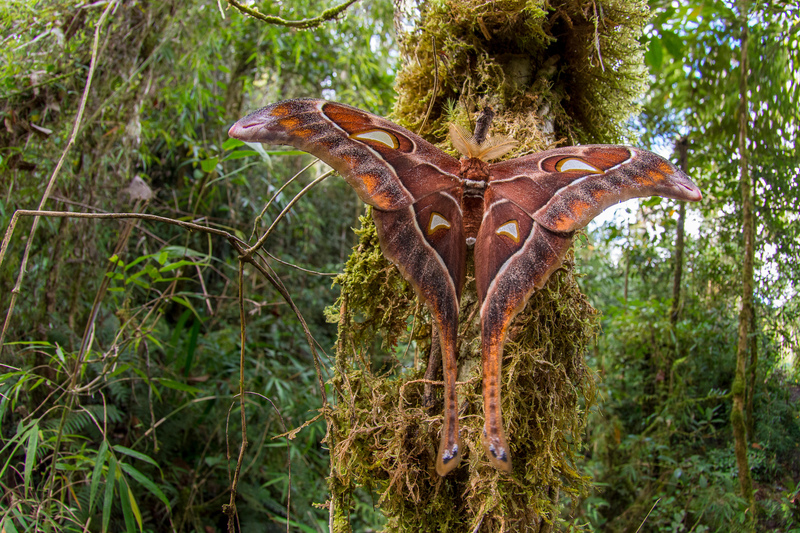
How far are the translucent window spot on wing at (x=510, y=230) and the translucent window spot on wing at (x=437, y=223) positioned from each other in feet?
0.40

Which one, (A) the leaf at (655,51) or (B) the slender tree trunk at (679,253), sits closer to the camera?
(A) the leaf at (655,51)

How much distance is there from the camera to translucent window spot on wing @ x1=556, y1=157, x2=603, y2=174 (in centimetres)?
107

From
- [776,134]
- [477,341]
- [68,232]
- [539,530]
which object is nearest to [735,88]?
Result: [776,134]

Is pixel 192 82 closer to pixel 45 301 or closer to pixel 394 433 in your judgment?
pixel 45 301

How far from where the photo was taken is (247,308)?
302 cm

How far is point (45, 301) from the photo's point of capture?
1934mm

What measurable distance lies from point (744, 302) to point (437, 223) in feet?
4.82

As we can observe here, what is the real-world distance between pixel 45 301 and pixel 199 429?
1.16 meters

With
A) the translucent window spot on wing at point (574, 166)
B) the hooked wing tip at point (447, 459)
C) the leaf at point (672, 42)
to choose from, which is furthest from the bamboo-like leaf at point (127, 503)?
the leaf at point (672, 42)

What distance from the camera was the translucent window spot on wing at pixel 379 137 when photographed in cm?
103

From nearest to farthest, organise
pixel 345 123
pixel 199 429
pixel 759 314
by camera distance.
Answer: pixel 345 123, pixel 759 314, pixel 199 429

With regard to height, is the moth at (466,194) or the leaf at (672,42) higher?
the leaf at (672,42)

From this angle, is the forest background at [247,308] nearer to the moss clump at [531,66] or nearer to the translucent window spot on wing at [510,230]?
the moss clump at [531,66]

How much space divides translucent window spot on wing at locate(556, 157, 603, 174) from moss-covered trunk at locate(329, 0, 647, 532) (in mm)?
121
